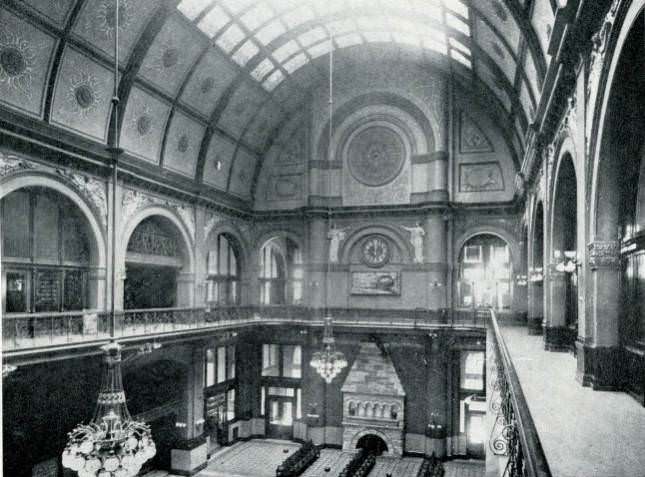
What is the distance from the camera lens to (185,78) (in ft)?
51.3

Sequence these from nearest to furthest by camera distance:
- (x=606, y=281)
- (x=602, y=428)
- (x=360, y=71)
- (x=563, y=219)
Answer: (x=602, y=428), (x=606, y=281), (x=563, y=219), (x=360, y=71)

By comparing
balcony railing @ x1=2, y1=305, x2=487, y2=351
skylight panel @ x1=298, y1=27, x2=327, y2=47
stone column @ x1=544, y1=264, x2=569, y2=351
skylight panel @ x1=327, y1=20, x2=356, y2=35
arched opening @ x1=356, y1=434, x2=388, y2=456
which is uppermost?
skylight panel @ x1=327, y1=20, x2=356, y2=35

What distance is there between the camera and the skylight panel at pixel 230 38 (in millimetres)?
15633

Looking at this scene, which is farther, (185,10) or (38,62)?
(185,10)

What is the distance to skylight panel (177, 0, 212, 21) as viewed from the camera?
13652 millimetres

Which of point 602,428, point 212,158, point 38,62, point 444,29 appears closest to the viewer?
point 602,428

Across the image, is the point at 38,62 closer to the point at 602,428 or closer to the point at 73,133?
the point at 73,133

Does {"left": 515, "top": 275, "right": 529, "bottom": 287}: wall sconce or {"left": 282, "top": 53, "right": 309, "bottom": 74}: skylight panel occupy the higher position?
{"left": 282, "top": 53, "right": 309, "bottom": 74}: skylight panel

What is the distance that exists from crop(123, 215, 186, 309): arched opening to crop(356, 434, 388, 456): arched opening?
8.52 metres

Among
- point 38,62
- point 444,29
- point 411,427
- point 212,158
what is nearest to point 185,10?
point 38,62

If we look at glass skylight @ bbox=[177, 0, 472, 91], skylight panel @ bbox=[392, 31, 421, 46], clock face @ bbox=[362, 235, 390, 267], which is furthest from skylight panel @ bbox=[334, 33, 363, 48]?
clock face @ bbox=[362, 235, 390, 267]

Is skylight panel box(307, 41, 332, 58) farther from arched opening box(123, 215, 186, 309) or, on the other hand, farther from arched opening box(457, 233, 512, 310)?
arched opening box(457, 233, 512, 310)

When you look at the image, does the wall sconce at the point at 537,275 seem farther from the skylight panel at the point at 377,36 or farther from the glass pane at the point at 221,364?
the glass pane at the point at 221,364

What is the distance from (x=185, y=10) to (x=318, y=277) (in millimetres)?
10667
